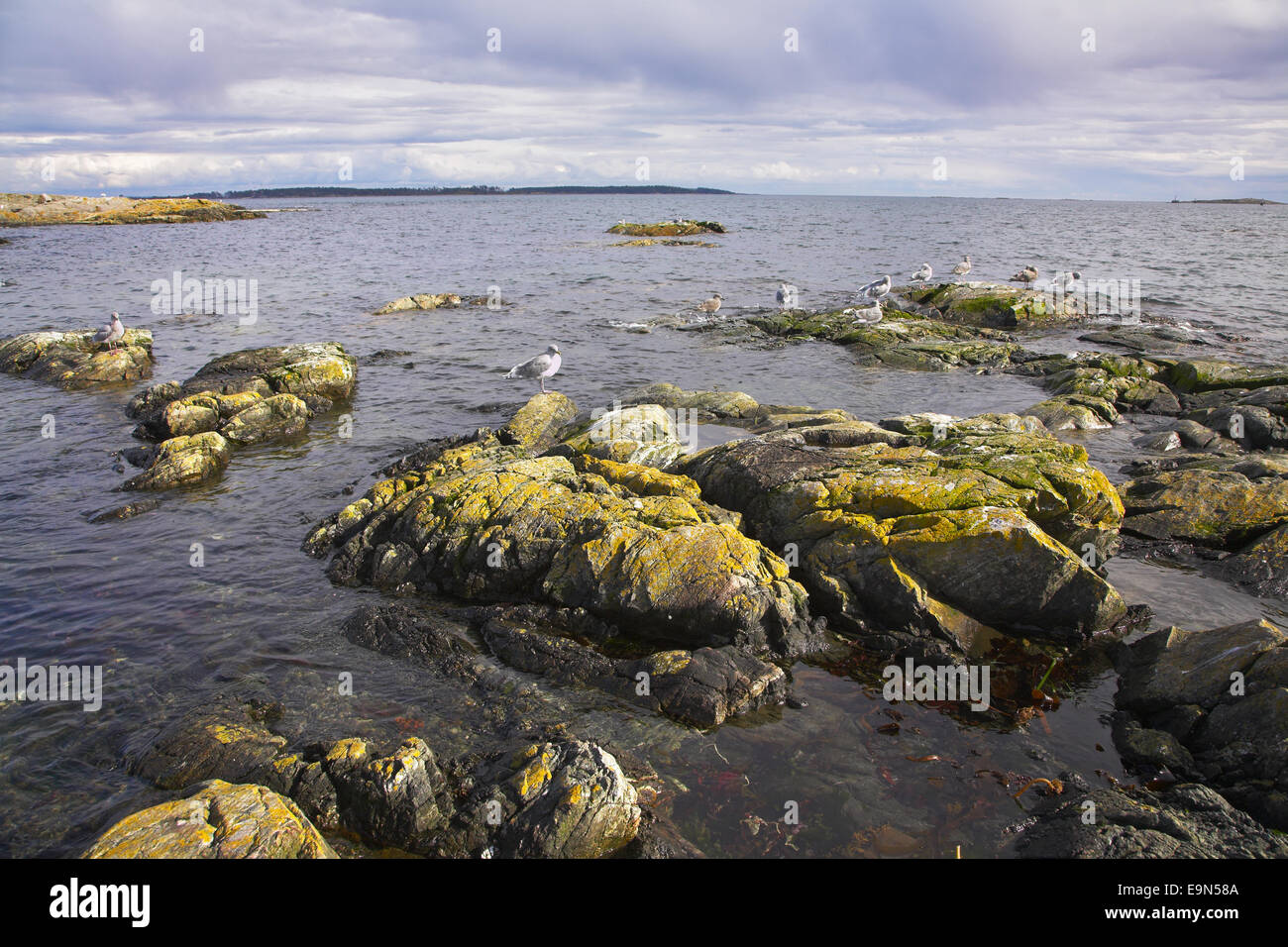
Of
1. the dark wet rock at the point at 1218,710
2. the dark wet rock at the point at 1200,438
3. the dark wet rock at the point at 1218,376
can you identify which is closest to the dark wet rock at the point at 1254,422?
the dark wet rock at the point at 1200,438

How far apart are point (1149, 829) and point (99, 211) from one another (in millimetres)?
147510

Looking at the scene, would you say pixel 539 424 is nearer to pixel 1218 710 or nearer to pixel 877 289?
pixel 1218 710

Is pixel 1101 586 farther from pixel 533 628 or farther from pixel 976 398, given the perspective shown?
pixel 976 398

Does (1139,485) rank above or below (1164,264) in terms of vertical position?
below

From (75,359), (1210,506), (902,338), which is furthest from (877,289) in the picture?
(75,359)

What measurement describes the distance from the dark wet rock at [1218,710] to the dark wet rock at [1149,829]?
47cm

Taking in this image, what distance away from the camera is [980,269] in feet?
160

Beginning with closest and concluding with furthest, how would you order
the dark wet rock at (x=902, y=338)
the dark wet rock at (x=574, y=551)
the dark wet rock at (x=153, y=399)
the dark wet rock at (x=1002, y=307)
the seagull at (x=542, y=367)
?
the dark wet rock at (x=574, y=551) < the dark wet rock at (x=153, y=399) < the seagull at (x=542, y=367) < the dark wet rock at (x=902, y=338) < the dark wet rock at (x=1002, y=307)

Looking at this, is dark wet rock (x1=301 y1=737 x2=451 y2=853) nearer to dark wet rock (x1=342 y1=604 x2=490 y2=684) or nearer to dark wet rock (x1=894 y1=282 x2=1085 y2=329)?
dark wet rock (x1=342 y1=604 x2=490 y2=684)

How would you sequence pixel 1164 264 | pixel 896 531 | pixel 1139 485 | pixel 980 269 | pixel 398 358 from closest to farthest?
pixel 896 531 → pixel 1139 485 → pixel 398 358 → pixel 980 269 → pixel 1164 264

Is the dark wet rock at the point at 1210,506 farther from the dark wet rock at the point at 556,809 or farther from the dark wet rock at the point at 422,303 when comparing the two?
the dark wet rock at the point at 422,303

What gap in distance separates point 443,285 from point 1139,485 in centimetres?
3805

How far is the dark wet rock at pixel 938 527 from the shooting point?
9.06 meters
